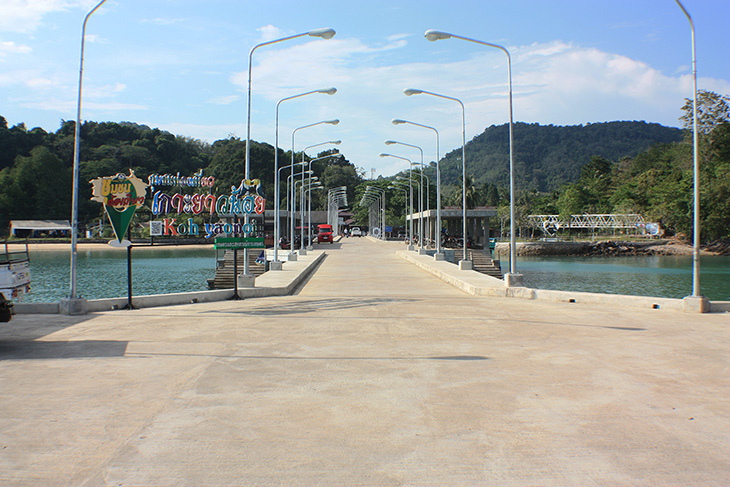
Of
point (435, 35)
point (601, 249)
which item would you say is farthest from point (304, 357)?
point (601, 249)

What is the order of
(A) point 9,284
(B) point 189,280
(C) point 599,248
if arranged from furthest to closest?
(C) point 599,248 → (B) point 189,280 → (A) point 9,284

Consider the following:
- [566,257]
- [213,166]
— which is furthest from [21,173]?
[566,257]

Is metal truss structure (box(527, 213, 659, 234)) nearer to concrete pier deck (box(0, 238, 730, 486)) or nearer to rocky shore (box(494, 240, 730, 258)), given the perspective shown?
rocky shore (box(494, 240, 730, 258))

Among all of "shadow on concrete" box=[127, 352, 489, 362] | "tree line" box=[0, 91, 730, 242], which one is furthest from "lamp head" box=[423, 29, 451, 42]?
"tree line" box=[0, 91, 730, 242]

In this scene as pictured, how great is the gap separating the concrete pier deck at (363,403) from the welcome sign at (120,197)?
285 cm

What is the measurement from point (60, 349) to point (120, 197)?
539 centimetres

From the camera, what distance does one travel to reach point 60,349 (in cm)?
919

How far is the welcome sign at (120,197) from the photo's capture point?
1344 cm

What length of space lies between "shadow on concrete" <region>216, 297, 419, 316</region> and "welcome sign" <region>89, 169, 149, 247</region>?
333 cm

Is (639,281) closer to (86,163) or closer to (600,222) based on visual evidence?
(600,222)

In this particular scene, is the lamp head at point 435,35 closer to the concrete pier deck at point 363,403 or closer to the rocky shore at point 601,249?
the concrete pier deck at point 363,403

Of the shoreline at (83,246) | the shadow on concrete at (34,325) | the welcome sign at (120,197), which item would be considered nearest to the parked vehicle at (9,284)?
the shadow on concrete at (34,325)

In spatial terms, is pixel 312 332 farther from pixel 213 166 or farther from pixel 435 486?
pixel 213 166

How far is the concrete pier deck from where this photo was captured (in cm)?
463
